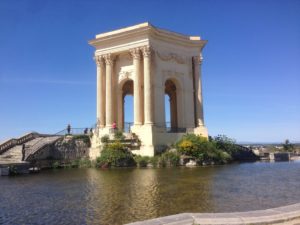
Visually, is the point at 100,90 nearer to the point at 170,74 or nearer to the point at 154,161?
the point at 170,74

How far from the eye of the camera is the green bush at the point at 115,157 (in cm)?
3338

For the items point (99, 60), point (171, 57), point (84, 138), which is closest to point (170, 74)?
point (171, 57)

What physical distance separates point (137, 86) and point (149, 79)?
179cm

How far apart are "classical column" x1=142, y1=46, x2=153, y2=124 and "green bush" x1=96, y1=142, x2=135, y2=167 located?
14.5 ft

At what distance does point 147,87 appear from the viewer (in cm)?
3731

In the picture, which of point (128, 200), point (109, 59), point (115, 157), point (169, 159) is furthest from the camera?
point (109, 59)

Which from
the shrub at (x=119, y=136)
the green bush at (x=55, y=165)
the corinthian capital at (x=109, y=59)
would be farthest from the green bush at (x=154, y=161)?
the corinthian capital at (x=109, y=59)

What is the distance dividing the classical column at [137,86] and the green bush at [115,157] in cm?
446

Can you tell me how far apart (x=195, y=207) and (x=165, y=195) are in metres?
2.86

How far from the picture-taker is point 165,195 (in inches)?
566

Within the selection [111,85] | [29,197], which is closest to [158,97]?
[111,85]

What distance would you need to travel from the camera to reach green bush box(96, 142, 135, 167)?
33.4 metres

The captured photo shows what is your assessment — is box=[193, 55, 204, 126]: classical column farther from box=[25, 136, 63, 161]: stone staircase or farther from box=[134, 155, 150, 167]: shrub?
box=[25, 136, 63, 161]: stone staircase

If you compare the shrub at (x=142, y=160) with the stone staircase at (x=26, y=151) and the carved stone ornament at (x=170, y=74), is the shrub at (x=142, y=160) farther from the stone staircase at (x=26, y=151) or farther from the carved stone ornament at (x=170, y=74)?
the carved stone ornament at (x=170, y=74)
